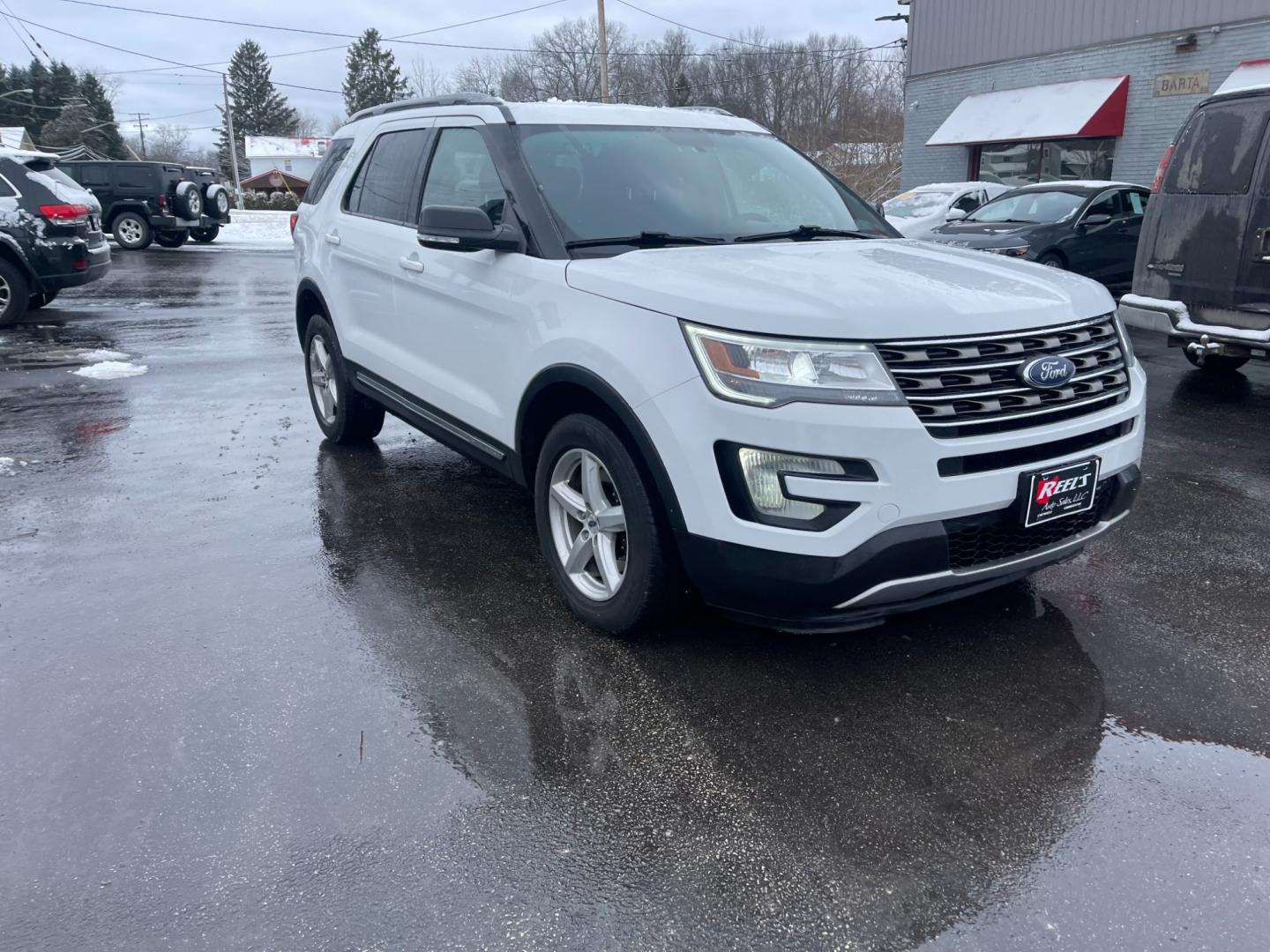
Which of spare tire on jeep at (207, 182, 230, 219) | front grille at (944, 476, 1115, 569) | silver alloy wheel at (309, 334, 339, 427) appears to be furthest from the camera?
spare tire on jeep at (207, 182, 230, 219)

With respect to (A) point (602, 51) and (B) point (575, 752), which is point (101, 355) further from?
(A) point (602, 51)

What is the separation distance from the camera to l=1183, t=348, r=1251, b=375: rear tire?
848cm

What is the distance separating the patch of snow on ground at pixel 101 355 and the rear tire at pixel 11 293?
2326 mm

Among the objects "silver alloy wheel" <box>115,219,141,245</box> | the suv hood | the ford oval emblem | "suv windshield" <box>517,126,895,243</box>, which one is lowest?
"silver alloy wheel" <box>115,219,141,245</box>

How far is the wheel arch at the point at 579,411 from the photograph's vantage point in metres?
3.22

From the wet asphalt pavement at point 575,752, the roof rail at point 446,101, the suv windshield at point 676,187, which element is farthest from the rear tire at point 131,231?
the suv windshield at point 676,187

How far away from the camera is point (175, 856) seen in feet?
8.48

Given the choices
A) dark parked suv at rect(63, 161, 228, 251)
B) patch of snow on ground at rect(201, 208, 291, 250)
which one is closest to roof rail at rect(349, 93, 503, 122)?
patch of snow on ground at rect(201, 208, 291, 250)

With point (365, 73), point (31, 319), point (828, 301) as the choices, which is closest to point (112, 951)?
point (828, 301)

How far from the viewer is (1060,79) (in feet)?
70.7

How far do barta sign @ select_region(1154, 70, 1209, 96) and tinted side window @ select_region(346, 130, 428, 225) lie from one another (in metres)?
18.2

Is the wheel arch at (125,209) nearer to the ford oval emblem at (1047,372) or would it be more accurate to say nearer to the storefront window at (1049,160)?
the storefront window at (1049,160)

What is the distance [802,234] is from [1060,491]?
1.63m

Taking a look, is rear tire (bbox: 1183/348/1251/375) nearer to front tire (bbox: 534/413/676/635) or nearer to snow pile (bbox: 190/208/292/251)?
front tire (bbox: 534/413/676/635)
